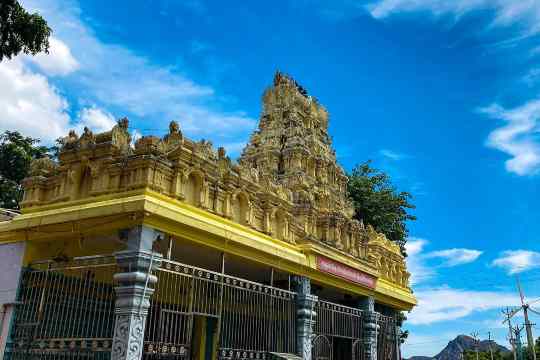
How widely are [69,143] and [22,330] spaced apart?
4.14m

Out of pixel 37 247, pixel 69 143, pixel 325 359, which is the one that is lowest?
pixel 325 359

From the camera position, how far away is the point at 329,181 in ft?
77.0

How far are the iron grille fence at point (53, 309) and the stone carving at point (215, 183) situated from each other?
158cm

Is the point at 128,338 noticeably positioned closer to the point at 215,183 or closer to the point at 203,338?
the point at 215,183

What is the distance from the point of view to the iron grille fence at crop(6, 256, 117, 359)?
31.8ft

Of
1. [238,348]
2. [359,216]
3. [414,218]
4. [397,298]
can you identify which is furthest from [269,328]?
[414,218]

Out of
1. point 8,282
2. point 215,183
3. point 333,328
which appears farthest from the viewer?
point 333,328

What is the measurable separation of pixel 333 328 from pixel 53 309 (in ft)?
26.9

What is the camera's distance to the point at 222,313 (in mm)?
11359

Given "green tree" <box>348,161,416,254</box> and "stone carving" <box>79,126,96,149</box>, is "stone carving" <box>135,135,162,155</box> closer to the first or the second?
"stone carving" <box>79,126,96,149</box>

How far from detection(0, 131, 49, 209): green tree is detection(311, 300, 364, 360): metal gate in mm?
18295

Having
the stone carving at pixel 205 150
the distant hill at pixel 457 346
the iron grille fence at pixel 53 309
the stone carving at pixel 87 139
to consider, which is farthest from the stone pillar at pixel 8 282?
the distant hill at pixel 457 346

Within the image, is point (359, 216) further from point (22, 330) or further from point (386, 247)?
point (22, 330)

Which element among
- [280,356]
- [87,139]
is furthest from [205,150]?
[280,356]
